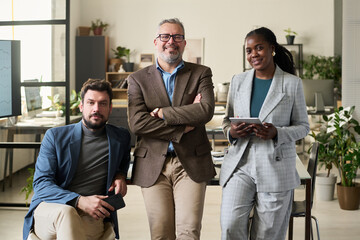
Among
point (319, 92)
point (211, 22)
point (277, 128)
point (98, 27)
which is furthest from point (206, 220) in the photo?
point (98, 27)

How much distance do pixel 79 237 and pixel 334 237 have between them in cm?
260

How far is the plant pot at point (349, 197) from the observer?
16.5 ft

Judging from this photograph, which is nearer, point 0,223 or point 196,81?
point 196,81

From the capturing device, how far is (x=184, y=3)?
1033cm

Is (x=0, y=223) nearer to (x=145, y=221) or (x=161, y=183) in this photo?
(x=145, y=221)

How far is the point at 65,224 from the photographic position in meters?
2.42

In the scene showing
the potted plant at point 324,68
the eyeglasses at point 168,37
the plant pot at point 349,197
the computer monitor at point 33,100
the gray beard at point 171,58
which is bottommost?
the plant pot at point 349,197

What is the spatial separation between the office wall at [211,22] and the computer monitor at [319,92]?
9.97ft

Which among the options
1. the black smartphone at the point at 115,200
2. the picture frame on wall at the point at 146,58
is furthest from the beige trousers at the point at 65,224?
the picture frame on wall at the point at 146,58

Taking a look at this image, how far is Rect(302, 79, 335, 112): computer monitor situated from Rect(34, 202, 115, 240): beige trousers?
5320 mm

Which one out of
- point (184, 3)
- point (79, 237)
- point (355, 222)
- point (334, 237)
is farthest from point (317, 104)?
point (79, 237)

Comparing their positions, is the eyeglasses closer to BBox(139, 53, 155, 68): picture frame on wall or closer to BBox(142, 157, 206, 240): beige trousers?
BBox(142, 157, 206, 240): beige trousers

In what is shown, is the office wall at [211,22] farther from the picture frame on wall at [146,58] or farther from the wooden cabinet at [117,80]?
the wooden cabinet at [117,80]

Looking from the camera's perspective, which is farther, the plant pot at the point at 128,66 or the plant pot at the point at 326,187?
the plant pot at the point at 128,66
